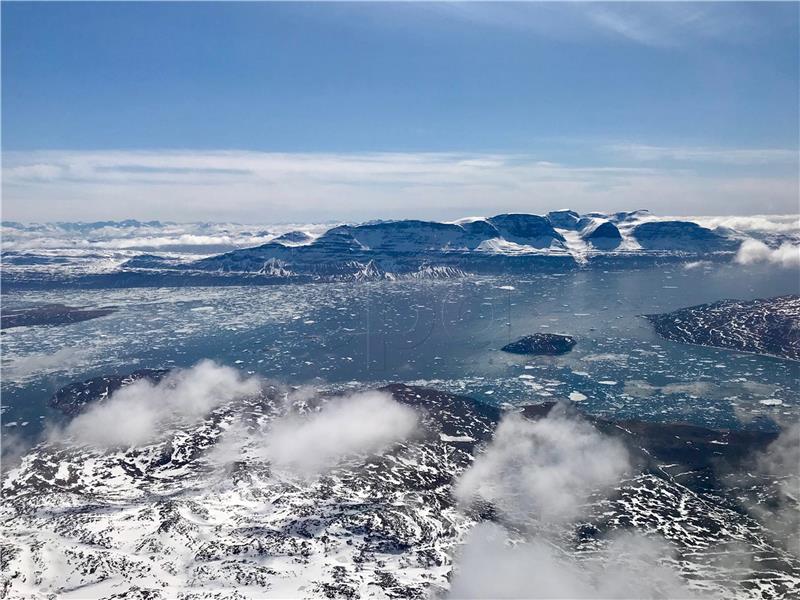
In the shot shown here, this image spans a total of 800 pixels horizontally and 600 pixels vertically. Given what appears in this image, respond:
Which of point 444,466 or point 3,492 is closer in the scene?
point 3,492

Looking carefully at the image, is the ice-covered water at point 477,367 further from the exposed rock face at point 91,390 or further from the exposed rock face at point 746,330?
the exposed rock face at point 746,330

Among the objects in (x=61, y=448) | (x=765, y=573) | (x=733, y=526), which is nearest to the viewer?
(x=765, y=573)

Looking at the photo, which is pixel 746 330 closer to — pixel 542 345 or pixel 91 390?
pixel 542 345

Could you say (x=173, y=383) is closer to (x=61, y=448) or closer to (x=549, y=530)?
(x=61, y=448)

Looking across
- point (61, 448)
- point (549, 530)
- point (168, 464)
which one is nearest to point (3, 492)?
point (61, 448)

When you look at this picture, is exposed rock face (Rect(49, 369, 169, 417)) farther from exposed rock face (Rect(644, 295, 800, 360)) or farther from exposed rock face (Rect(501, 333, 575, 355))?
exposed rock face (Rect(644, 295, 800, 360))

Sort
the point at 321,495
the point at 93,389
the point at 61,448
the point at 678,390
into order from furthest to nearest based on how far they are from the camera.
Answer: the point at 93,389 < the point at 678,390 < the point at 61,448 < the point at 321,495
